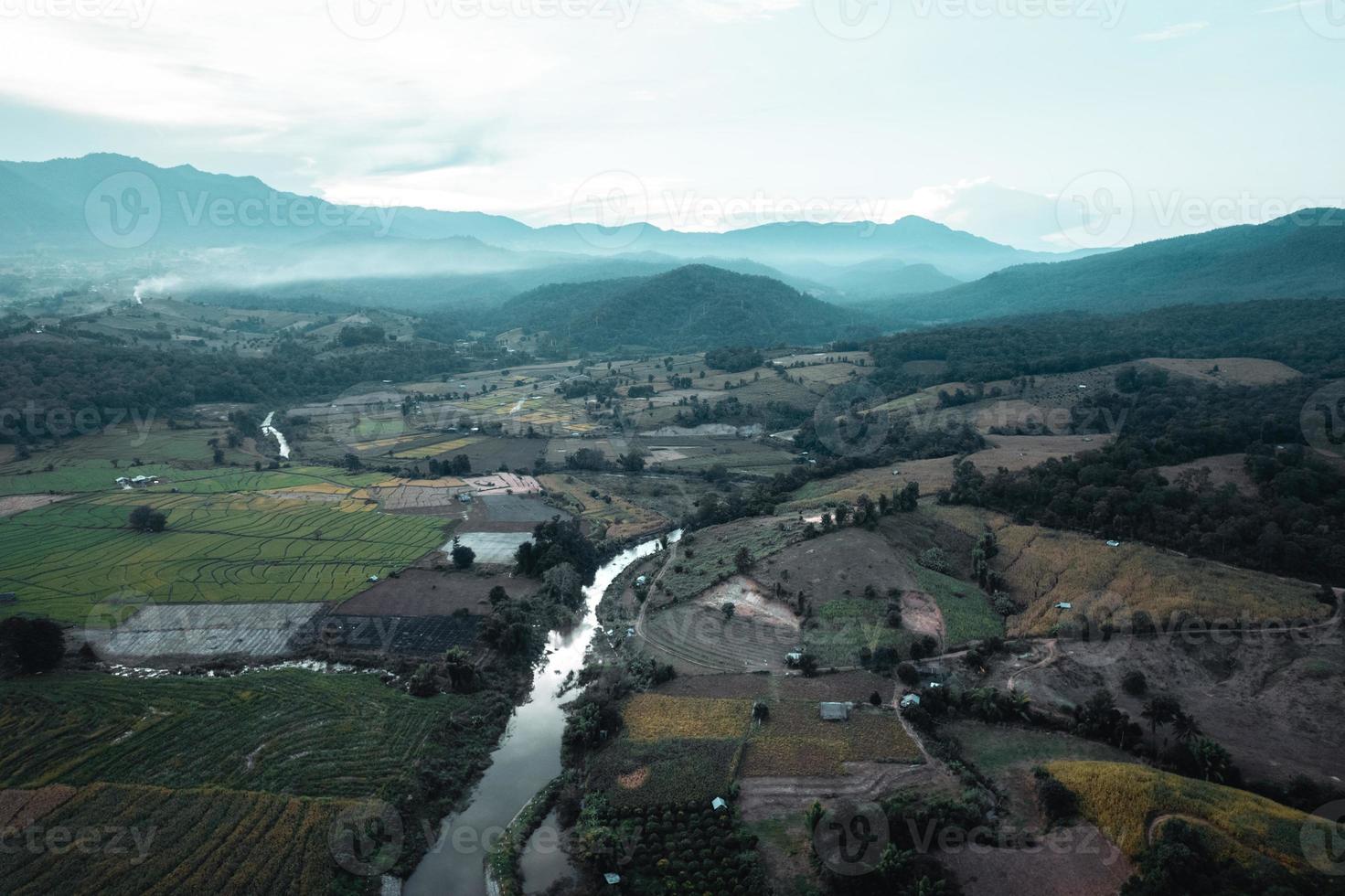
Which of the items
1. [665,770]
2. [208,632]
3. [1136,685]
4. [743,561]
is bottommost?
[665,770]

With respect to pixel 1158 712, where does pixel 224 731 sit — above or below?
below

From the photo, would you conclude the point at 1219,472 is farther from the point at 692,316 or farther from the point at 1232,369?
the point at 692,316

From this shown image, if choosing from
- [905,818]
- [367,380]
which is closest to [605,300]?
[367,380]

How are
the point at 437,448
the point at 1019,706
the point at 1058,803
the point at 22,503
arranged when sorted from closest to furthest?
the point at 1058,803 < the point at 1019,706 < the point at 22,503 < the point at 437,448

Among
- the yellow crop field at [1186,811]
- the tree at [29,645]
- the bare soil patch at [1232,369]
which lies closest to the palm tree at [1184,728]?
the yellow crop field at [1186,811]

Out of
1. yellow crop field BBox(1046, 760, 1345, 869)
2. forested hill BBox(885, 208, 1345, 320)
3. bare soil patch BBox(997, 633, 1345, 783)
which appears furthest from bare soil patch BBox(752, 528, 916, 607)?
forested hill BBox(885, 208, 1345, 320)

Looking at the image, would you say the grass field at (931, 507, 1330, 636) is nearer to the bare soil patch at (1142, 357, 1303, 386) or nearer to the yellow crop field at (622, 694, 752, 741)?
the yellow crop field at (622, 694, 752, 741)

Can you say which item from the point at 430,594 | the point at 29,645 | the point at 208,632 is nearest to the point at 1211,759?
the point at 430,594
